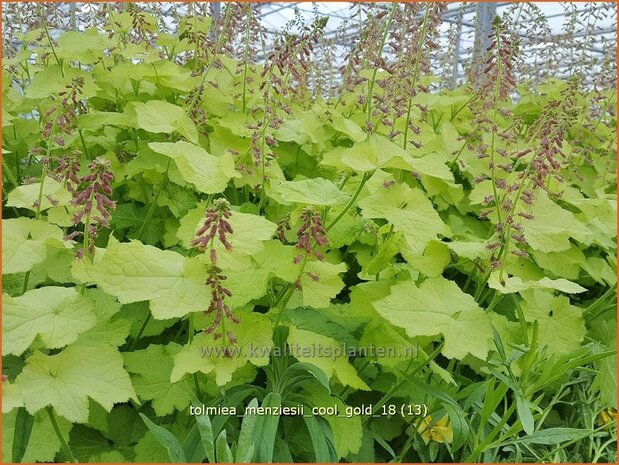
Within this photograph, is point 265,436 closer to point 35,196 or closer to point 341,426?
point 341,426

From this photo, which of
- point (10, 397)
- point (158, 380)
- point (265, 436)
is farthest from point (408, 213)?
point (10, 397)

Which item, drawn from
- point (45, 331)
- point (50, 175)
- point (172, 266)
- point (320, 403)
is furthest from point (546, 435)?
point (50, 175)

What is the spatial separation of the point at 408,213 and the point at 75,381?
0.93 metres

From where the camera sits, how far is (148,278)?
1.26 meters

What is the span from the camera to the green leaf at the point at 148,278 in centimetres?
122

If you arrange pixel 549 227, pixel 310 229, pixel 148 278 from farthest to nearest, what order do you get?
pixel 549 227 < pixel 310 229 < pixel 148 278

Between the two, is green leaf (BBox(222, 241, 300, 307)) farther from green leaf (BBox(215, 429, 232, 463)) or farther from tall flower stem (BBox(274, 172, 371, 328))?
green leaf (BBox(215, 429, 232, 463))

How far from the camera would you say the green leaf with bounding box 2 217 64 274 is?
1347 mm

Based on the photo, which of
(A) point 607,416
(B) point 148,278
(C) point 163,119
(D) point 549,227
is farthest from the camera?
(A) point 607,416

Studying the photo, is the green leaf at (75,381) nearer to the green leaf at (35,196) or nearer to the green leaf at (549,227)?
the green leaf at (35,196)

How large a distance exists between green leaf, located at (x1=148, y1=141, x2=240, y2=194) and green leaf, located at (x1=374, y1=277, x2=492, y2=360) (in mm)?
530

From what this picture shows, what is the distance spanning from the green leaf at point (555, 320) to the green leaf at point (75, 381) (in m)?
1.28

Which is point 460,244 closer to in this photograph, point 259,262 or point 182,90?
point 259,262

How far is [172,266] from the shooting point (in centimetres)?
128
